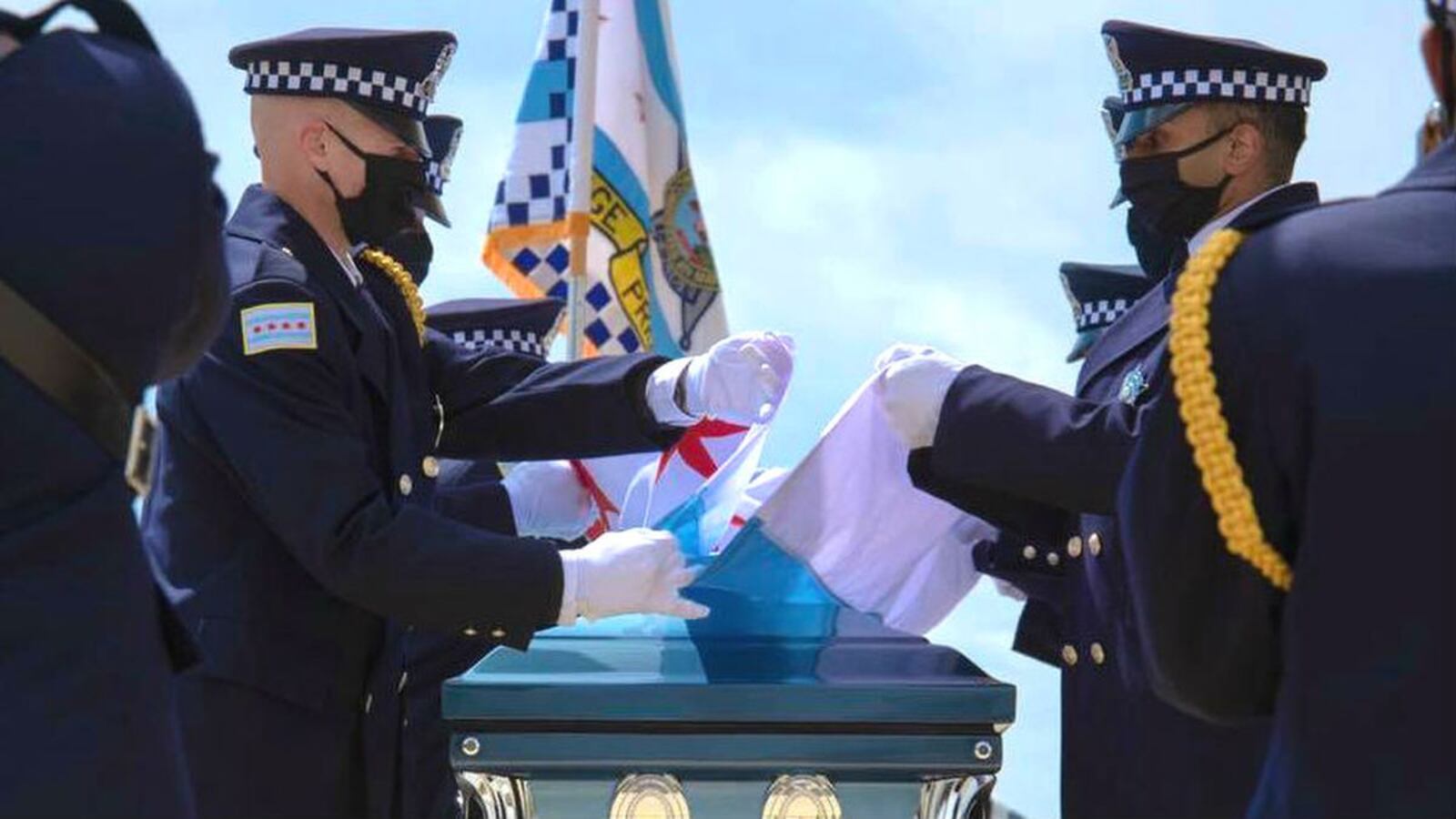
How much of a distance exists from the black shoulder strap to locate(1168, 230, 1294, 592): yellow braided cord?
1230 millimetres

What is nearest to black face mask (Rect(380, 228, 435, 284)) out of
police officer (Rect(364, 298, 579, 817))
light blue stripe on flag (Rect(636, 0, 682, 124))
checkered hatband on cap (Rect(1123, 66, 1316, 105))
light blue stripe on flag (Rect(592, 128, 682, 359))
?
police officer (Rect(364, 298, 579, 817))

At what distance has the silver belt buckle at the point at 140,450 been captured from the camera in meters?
3.12

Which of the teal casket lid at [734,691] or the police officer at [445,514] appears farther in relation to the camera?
the police officer at [445,514]

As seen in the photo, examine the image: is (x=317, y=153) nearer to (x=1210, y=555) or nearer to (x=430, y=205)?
(x=430, y=205)

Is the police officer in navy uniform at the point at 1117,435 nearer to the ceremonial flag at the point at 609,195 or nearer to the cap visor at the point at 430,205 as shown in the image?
the cap visor at the point at 430,205

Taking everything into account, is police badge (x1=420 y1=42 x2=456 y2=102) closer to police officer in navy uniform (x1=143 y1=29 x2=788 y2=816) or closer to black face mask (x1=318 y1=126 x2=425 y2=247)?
black face mask (x1=318 y1=126 x2=425 y2=247)

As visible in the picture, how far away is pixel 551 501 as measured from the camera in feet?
23.5

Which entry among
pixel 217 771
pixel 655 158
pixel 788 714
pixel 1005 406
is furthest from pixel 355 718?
pixel 655 158

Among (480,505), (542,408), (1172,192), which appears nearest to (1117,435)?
(1172,192)

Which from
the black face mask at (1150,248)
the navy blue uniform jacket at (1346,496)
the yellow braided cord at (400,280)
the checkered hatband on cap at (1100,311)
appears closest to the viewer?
the navy blue uniform jacket at (1346,496)

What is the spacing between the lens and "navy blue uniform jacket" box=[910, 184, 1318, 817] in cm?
429

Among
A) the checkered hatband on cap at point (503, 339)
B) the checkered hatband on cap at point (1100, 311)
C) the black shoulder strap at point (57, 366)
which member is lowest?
the checkered hatband on cap at point (503, 339)

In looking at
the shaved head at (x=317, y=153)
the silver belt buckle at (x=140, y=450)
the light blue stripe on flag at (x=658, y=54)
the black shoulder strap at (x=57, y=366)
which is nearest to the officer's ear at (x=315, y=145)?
the shaved head at (x=317, y=153)

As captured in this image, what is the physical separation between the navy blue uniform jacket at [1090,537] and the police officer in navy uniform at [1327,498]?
1383 mm
